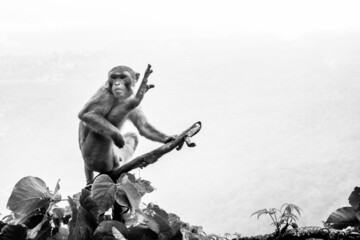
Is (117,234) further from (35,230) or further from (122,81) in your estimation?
(122,81)

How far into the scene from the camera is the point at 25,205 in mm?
2387

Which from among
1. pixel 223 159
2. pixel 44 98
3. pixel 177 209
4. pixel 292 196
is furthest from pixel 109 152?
pixel 44 98

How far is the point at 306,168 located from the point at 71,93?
68.4 meters

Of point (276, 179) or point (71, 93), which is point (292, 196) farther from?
point (71, 93)

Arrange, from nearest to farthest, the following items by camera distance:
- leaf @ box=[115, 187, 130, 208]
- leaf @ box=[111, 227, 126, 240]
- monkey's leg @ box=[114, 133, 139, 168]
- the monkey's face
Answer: leaf @ box=[111, 227, 126, 240] < leaf @ box=[115, 187, 130, 208] < the monkey's face < monkey's leg @ box=[114, 133, 139, 168]

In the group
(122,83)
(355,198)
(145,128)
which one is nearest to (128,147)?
(145,128)

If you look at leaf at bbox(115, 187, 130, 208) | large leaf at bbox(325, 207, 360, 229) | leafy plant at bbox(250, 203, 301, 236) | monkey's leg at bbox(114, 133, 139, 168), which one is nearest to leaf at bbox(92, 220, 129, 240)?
leaf at bbox(115, 187, 130, 208)

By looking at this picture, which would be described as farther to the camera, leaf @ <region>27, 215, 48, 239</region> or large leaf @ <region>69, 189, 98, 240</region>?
leaf @ <region>27, 215, 48, 239</region>

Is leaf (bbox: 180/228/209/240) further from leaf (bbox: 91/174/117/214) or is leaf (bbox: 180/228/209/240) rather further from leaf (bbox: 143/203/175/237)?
leaf (bbox: 91/174/117/214)

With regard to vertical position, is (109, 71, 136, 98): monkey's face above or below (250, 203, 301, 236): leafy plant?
above

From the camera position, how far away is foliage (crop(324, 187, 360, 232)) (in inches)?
99.0

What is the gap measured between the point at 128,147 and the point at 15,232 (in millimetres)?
3095

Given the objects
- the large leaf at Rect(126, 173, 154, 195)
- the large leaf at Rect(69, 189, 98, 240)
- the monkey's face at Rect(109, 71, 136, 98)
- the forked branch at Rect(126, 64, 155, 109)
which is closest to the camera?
the large leaf at Rect(69, 189, 98, 240)

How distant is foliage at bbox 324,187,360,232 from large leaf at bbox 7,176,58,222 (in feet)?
4.92
